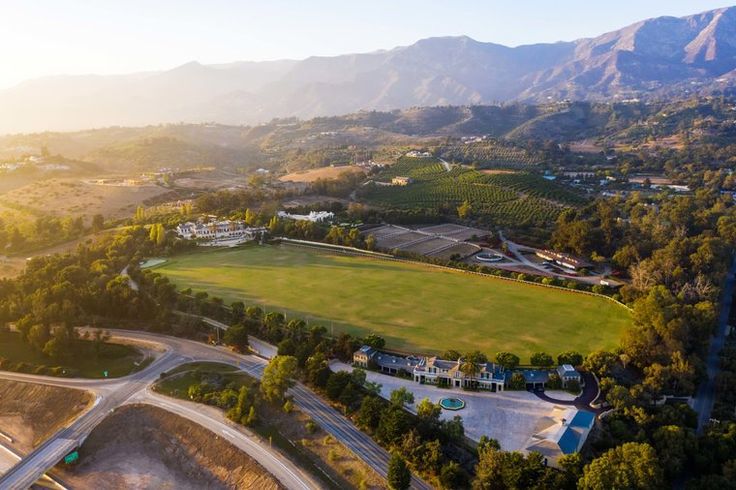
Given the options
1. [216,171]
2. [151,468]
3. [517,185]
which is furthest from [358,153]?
[151,468]

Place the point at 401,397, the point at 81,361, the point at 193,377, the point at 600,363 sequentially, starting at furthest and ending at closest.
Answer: the point at 81,361 → the point at 193,377 → the point at 600,363 → the point at 401,397

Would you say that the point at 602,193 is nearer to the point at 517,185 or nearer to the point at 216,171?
the point at 517,185

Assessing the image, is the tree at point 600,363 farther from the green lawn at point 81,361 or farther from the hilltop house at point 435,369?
the green lawn at point 81,361

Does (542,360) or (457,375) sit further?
(542,360)

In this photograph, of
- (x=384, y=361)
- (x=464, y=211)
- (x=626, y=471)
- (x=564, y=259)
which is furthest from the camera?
(x=464, y=211)

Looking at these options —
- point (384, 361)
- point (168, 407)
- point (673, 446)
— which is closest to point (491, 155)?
point (384, 361)

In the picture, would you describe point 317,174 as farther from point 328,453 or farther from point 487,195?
point 328,453

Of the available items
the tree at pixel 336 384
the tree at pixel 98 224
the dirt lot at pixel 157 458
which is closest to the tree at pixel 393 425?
the tree at pixel 336 384
